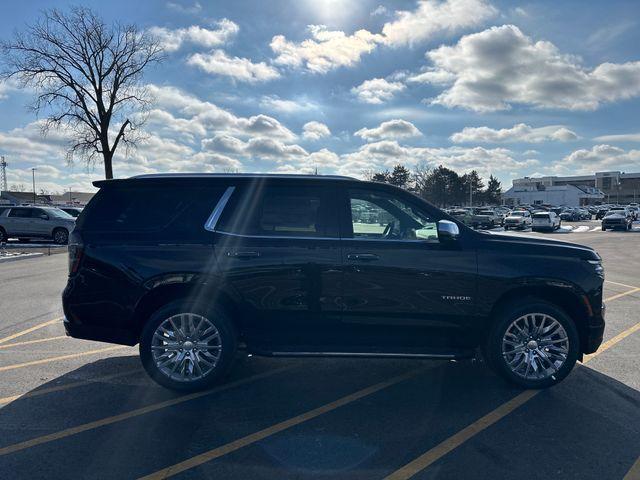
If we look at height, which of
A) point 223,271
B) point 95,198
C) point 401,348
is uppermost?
point 95,198

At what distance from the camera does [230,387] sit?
4.52 m

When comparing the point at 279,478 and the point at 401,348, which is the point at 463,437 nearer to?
the point at 401,348

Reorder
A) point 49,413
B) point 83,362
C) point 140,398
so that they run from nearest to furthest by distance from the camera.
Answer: point 49,413 < point 140,398 < point 83,362

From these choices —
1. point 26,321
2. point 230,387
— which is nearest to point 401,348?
point 230,387

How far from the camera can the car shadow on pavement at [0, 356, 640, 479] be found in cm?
312

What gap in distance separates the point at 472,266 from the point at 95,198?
3.61 metres

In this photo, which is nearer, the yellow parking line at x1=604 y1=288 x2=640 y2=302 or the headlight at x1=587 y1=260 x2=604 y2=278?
the headlight at x1=587 y1=260 x2=604 y2=278

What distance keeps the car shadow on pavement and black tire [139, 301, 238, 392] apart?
0.43 feet

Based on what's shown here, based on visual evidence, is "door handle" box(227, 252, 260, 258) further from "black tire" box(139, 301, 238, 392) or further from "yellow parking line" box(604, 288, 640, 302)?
"yellow parking line" box(604, 288, 640, 302)

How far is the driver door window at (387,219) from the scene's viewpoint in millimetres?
4402

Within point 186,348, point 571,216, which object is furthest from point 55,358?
point 571,216

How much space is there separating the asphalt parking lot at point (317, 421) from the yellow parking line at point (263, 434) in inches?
0.6

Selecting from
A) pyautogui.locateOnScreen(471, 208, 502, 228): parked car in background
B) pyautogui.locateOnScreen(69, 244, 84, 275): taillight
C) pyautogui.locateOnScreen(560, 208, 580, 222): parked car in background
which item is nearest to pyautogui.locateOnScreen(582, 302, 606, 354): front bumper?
pyautogui.locateOnScreen(69, 244, 84, 275): taillight

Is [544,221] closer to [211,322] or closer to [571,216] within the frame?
[571,216]
